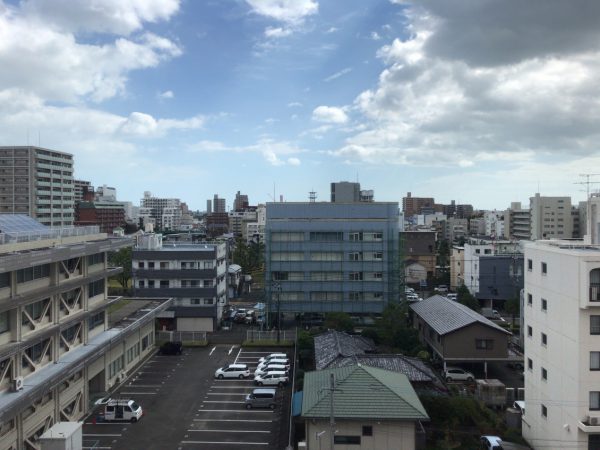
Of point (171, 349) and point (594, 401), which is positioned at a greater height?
point (594, 401)

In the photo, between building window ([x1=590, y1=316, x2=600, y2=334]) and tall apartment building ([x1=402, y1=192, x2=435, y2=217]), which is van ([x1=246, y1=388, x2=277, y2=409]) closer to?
building window ([x1=590, y1=316, x2=600, y2=334])

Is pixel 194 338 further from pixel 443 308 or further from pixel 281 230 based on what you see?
pixel 443 308

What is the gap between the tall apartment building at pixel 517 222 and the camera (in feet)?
282

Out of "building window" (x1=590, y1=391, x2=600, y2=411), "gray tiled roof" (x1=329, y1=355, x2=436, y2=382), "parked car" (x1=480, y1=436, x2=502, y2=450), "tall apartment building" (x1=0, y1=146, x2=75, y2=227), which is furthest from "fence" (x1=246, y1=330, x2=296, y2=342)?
"tall apartment building" (x1=0, y1=146, x2=75, y2=227)

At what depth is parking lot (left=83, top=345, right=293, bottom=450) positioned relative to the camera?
60.5ft

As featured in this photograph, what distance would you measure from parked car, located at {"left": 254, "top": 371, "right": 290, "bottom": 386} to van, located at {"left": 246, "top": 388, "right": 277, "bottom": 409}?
1.73 meters

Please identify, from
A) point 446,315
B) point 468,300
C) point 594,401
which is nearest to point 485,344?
point 446,315

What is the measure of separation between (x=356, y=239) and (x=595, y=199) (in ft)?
64.4

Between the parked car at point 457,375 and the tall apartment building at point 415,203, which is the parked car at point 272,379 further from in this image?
the tall apartment building at point 415,203

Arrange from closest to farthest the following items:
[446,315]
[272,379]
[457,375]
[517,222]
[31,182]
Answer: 1. [272,379]
2. [457,375]
3. [446,315]
4. [31,182]
5. [517,222]

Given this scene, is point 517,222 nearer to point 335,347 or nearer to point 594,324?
point 335,347

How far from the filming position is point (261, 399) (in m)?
22.2

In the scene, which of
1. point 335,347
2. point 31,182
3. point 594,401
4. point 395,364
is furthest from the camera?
point 31,182

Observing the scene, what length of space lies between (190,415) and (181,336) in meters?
12.6
